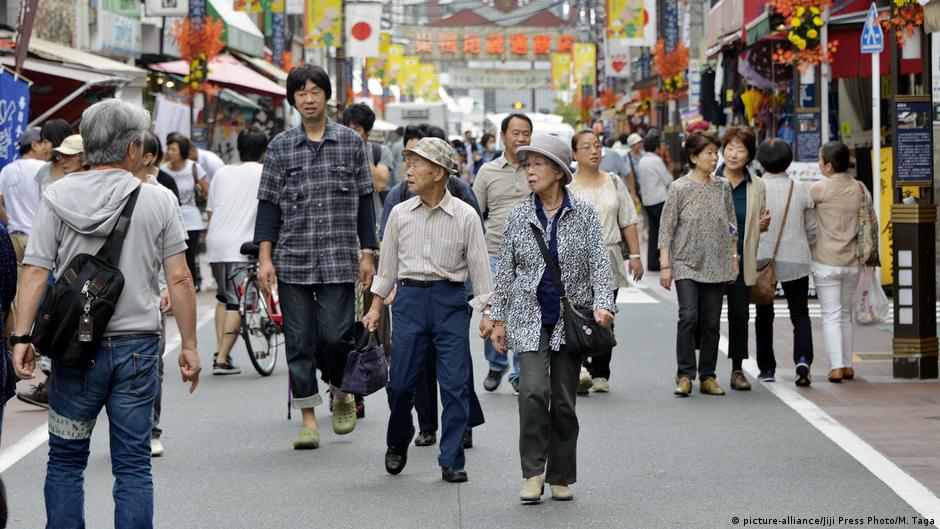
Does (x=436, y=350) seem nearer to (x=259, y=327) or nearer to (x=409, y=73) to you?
(x=259, y=327)

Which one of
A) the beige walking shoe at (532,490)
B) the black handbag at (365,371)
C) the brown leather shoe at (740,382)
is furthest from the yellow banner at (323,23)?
the beige walking shoe at (532,490)

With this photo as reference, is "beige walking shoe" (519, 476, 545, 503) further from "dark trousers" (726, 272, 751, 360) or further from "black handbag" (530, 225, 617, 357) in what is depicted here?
"dark trousers" (726, 272, 751, 360)

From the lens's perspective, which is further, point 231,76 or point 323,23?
point 323,23

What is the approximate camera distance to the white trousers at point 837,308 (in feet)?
35.8

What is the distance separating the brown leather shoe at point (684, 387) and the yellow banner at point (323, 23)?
24.8m

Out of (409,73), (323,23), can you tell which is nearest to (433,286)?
(323,23)

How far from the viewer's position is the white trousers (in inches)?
430

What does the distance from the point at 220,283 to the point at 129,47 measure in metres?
16.6

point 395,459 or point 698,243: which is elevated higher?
point 698,243

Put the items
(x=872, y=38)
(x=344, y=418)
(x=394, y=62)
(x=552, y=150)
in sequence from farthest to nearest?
(x=394, y=62) → (x=872, y=38) → (x=344, y=418) → (x=552, y=150)

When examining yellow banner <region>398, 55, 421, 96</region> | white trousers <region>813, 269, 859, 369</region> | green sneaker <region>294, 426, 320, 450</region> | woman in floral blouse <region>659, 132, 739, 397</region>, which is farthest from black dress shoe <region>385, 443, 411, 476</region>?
yellow banner <region>398, 55, 421, 96</region>

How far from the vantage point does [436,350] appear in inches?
303

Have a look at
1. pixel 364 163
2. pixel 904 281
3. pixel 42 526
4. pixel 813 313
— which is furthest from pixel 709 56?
pixel 42 526

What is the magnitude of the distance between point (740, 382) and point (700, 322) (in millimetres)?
506
